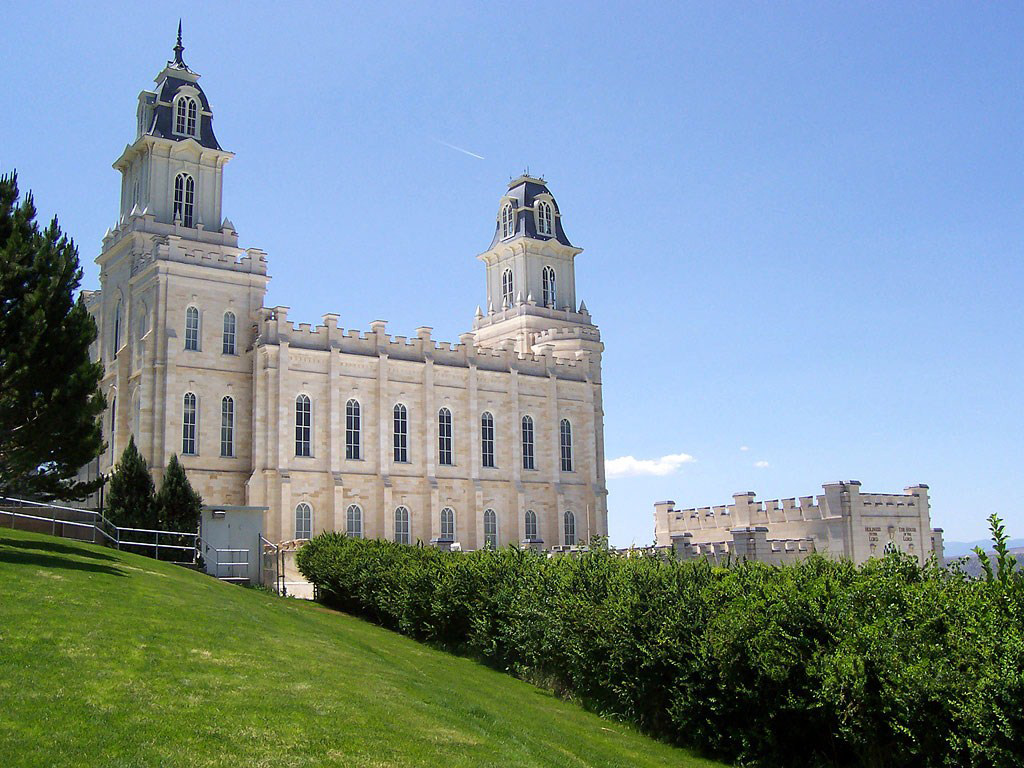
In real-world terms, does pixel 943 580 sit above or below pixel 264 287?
below

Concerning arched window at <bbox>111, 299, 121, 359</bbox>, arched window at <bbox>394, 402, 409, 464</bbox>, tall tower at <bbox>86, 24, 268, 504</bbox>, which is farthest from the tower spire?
arched window at <bbox>394, 402, 409, 464</bbox>

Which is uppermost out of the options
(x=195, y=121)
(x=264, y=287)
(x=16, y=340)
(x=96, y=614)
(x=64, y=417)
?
(x=195, y=121)

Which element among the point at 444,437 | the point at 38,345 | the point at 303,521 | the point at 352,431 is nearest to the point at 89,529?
the point at 38,345

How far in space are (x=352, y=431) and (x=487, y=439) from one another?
25.2ft

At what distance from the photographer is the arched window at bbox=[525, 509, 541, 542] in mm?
50909

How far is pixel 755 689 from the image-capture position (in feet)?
41.9

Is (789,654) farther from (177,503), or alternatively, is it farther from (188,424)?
(188,424)

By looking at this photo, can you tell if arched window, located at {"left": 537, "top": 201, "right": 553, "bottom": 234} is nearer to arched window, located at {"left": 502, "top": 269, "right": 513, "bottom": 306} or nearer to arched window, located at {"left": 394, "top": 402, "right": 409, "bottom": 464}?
arched window, located at {"left": 502, "top": 269, "right": 513, "bottom": 306}

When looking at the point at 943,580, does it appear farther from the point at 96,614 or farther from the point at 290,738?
the point at 96,614

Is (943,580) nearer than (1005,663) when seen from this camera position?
No

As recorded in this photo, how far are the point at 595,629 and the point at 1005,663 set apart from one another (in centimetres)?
725

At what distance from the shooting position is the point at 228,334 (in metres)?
44.9

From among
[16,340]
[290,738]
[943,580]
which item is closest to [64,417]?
[16,340]

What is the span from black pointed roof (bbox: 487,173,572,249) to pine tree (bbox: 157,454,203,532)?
28.5 metres
